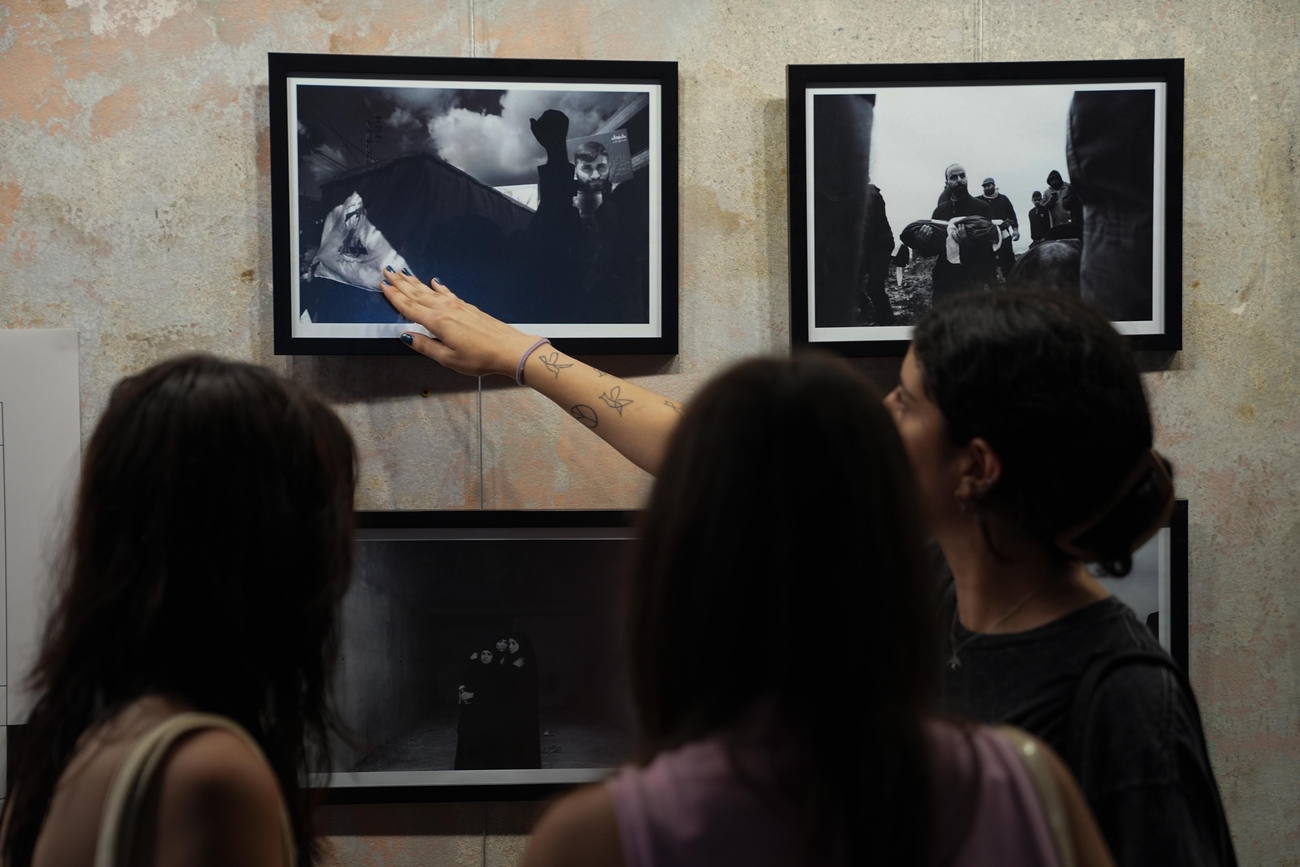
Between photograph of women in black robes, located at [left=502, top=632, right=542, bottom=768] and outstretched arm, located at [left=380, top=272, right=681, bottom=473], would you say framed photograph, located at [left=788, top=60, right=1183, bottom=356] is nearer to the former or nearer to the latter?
outstretched arm, located at [left=380, top=272, right=681, bottom=473]

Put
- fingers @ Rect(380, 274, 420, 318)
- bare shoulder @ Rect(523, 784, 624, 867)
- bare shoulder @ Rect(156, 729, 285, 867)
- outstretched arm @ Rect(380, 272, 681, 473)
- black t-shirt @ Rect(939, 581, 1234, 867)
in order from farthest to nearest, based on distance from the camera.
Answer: fingers @ Rect(380, 274, 420, 318) < outstretched arm @ Rect(380, 272, 681, 473) < black t-shirt @ Rect(939, 581, 1234, 867) < bare shoulder @ Rect(156, 729, 285, 867) < bare shoulder @ Rect(523, 784, 624, 867)

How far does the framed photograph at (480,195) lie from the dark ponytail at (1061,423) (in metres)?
0.70

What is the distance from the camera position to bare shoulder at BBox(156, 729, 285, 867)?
1.87 feet

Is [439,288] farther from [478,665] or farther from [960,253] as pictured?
[960,253]

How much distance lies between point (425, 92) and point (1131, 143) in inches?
41.5

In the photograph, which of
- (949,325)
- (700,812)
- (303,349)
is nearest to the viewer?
(700,812)

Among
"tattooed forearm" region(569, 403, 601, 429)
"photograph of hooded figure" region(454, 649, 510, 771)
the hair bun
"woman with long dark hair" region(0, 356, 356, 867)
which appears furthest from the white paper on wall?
the hair bun

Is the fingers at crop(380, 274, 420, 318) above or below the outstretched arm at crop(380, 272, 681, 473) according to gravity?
above

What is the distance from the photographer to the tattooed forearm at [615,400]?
133 centimetres

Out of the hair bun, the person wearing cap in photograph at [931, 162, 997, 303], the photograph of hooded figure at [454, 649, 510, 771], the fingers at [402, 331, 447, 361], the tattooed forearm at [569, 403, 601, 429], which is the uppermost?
the person wearing cap in photograph at [931, 162, 997, 303]

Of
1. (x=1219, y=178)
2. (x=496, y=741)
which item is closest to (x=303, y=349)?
(x=496, y=741)

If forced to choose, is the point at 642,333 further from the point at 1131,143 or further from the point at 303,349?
the point at 1131,143

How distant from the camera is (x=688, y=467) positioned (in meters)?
0.50

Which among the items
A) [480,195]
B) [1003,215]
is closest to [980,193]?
[1003,215]
